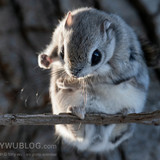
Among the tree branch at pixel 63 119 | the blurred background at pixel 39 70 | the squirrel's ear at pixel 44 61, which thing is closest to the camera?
the tree branch at pixel 63 119

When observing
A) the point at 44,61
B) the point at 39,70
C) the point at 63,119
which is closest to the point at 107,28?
the point at 44,61

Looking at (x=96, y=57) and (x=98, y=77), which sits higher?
(x=96, y=57)

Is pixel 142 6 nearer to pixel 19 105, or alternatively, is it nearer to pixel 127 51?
pixel 127 51

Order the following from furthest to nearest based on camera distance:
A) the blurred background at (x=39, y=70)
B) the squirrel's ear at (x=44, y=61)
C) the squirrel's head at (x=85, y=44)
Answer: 1. the blurred background at (x=39, y=70)
2. the squirrel's ear at (x=44, y=61)
3. the squirrel's head at (x=85, y=44)

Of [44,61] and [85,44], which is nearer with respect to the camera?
[85,44]

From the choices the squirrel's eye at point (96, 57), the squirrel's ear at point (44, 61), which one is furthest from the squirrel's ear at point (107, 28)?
the squirrel's ear at point (44, 61)

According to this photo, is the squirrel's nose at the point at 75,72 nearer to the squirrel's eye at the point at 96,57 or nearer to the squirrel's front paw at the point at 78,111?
the squirrel's eye at the point at 96,57

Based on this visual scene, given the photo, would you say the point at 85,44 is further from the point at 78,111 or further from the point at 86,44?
the point at 78,111
